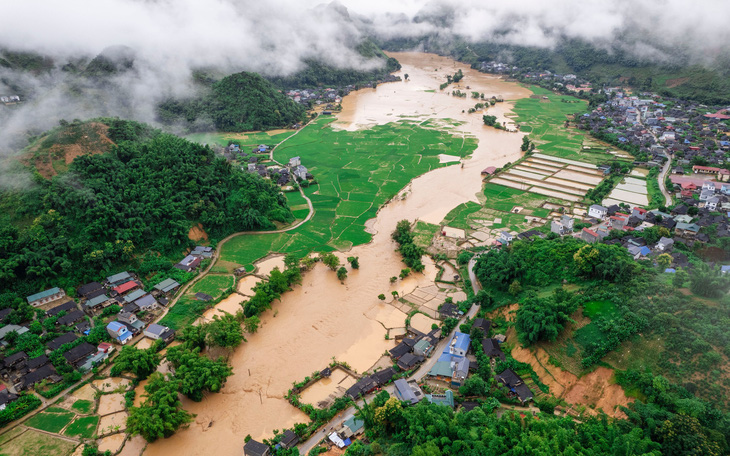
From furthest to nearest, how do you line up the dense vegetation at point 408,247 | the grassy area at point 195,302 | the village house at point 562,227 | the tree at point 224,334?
1. the village house at point 562,227
2. the dense vegetation at point 408,247
3. the grassy area at point 195,302
4. the tree at point 224,334

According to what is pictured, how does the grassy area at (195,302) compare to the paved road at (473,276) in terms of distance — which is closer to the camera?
the grassy area at (195,302)

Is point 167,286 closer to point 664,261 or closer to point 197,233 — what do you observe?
point 197,233

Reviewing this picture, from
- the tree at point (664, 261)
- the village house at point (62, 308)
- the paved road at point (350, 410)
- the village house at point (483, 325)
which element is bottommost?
the paved road at point (350, 410)

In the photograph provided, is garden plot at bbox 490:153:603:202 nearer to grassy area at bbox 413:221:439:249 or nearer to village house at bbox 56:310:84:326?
grassy area at bbox 413:221:439:249

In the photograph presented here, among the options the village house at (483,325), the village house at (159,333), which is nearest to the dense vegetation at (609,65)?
the village house at (483,325)

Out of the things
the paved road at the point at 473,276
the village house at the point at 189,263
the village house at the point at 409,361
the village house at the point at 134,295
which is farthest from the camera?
the village house at the point at 189,263

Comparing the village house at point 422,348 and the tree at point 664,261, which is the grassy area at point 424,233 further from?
the tree at point 664,261
